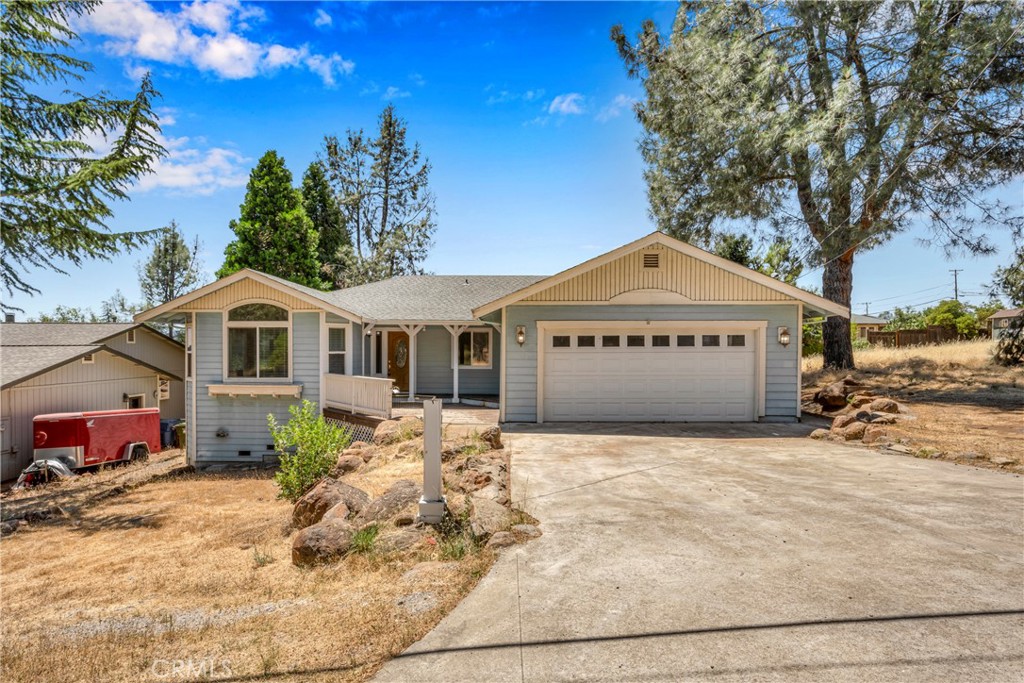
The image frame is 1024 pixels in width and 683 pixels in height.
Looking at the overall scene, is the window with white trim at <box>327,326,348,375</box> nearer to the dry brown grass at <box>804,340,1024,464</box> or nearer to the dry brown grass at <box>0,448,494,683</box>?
the dry brown grass at <box>0,448,494,683</box>

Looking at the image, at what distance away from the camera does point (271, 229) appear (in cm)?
2602

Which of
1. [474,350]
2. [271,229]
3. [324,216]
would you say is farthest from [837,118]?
[324,216]

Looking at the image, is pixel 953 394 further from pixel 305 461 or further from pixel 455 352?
pixel 305 461

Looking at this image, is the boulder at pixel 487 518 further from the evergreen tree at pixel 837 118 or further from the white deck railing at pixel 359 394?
the evergreen tree at pixel 837 118

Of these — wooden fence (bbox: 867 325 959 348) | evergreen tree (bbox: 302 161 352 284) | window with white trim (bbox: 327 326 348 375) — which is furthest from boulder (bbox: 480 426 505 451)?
wooden fence (bbox: 867 325 959 348)

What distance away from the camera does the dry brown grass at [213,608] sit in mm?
2926

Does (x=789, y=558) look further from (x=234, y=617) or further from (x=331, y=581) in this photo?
(x=234, y=617)

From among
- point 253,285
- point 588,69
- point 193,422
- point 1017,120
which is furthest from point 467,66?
point 1017,120

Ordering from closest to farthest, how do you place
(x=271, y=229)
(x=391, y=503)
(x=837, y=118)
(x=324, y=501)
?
1. (x=391, y=503)
2. (x=324, y=501)
3. (x=837, y=118)
4. (x=271, y=229)

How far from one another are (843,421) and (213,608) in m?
10.2

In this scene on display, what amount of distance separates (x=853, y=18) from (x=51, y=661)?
20119 mm

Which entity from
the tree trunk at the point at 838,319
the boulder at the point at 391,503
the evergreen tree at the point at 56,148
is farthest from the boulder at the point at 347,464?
the tree trunk at the point at 838,319

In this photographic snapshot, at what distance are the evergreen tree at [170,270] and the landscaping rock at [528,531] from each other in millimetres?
40887

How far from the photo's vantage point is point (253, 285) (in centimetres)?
1248
